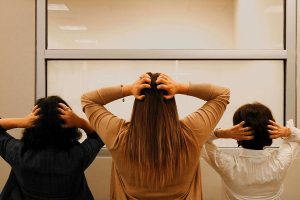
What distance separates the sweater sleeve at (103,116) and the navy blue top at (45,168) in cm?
20

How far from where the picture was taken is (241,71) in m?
1.91

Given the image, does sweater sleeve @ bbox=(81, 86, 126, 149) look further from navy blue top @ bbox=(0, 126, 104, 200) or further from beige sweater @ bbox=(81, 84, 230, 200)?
navy blue top @ bbox=(0, 126, 104, 200)

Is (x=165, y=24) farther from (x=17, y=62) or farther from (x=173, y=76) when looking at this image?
(x=17, y=62)

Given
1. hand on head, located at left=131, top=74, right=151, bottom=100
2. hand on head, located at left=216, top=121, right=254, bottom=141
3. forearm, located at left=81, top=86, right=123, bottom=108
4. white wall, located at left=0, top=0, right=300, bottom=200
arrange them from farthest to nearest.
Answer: white wall, located at left=0, top=0, right=300, bottom=200, hand on head, located at left=216, top=121, right=254, bottom=141, forearm, located at left=81, top=86, right=123, bottom=108, hand on head, located at left=131, top=74, right=151, bottom=100

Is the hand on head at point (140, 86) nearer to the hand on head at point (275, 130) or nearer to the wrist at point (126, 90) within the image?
the wrist at point (126, 90)

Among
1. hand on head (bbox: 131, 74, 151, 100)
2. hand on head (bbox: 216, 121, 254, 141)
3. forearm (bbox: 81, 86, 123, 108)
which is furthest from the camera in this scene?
hand on head (bbox: 216, 121, 254, 141)

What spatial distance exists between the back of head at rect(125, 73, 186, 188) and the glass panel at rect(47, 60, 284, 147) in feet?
2.35

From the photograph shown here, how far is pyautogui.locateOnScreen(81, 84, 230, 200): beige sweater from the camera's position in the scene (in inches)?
47.4

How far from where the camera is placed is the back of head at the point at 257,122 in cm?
138

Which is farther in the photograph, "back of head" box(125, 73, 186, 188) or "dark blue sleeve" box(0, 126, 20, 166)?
"dark blue sleeve" box(0, 126, 20, 166)

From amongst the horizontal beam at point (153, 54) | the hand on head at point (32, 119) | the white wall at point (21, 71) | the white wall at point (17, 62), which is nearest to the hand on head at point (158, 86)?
the hand on head at point (32, 119)

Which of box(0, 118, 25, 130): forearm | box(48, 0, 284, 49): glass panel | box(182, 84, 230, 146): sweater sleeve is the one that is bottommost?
box(0, 118, 25, 130): forearm

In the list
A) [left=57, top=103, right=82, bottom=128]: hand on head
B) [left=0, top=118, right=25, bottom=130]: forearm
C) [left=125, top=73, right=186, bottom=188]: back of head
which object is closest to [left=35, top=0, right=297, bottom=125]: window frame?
[left=0, top=118, right=25, bottom=130]: forearm

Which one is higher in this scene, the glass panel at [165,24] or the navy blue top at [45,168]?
the glass panel at [165,24]
